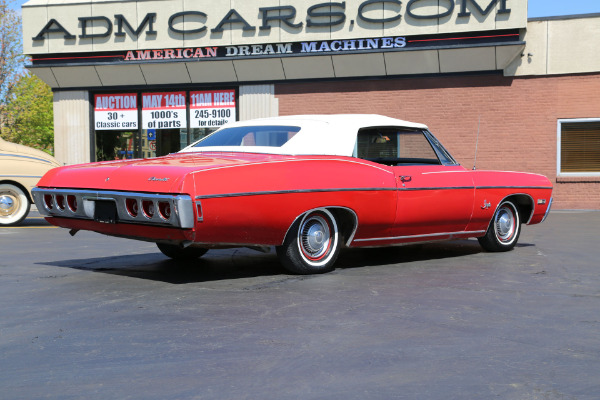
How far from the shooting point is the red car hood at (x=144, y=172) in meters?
6.10

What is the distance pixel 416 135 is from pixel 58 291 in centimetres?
406

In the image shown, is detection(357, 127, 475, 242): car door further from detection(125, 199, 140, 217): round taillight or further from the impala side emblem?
detection(125, 199, 140, 217): round taillight

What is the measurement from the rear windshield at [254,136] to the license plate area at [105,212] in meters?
1.51

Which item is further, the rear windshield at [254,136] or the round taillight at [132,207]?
the rear windshield at [254,136]

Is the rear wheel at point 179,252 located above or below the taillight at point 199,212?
below

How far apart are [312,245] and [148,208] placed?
5.29 feet

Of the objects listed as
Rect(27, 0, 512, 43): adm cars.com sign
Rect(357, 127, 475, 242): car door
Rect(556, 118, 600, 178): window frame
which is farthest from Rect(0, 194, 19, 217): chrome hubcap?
Rect(556, 118, 600, 178): window frame

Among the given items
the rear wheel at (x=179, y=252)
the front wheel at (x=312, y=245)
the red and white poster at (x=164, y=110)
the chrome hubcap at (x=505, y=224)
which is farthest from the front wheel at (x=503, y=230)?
the red and white poster at (x=164, y=110)

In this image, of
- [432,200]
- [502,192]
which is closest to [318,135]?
[432,200]

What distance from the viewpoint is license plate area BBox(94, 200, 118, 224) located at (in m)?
6.41

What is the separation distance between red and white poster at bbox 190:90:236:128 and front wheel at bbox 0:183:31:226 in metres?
9.63

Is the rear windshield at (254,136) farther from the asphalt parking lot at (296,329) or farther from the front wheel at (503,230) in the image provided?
the front wheel at (503,230)

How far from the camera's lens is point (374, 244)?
7.59 m

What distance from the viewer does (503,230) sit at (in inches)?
366
